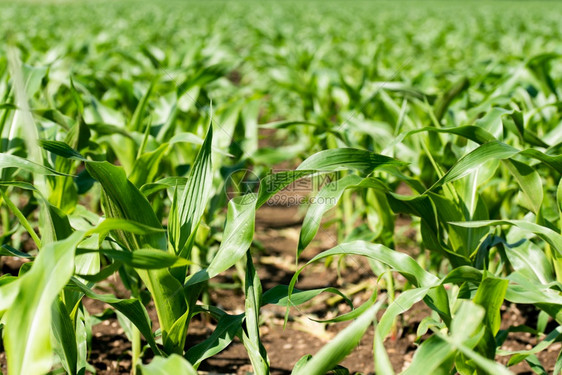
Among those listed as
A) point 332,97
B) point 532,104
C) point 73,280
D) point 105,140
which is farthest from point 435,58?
point 73,280

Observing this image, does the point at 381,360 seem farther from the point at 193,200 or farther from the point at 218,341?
the point at 193,200

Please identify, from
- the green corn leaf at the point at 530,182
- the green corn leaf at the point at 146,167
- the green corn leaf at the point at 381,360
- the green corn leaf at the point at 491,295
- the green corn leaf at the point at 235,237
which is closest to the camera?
the green corn leaf at the point at 381,360

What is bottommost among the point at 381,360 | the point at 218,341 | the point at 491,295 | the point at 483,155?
the point at 218,341

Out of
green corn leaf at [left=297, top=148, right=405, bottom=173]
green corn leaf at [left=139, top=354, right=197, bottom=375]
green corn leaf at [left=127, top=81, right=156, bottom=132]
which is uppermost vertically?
green corn leaf at [left=297, top=148, right=405, bottom=173]

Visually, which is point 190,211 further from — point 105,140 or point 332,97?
point 332,97

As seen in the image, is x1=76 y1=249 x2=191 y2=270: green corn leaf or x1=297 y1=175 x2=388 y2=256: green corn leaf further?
x1=297 y1=175 x2=388 y2=256: green corn leaf

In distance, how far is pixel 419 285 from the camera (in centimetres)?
138

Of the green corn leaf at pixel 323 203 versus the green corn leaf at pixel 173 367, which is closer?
the green corn leaf at pixel 173 367

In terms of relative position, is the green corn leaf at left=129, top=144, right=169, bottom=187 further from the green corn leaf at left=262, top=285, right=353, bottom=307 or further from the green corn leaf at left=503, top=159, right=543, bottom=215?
the green corn leaf at left=503, top=159, right=543, bottom=215

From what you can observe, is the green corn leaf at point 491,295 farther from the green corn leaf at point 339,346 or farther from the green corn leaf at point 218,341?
the green corn leaf at point 218,341

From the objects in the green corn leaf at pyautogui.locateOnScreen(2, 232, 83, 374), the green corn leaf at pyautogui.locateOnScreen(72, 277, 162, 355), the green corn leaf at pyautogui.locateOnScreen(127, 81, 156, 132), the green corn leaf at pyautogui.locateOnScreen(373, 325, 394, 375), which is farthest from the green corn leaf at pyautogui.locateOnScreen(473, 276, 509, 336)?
the green corn leaf at pyautogui.locateOnScreen(127, 81, 156, 132)

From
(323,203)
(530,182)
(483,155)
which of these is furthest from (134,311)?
(530,182)

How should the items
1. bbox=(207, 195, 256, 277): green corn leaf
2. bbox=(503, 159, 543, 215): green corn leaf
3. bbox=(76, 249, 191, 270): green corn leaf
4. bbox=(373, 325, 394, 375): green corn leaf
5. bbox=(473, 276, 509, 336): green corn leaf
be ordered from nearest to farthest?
bbox=(373, 325, 394, 375): green corn leaf
bbox=(76, 249, 191, 270): green corn leaf
bbox=(473, 276, 509, 336): green corn leaf
bbox=(207, 195, 256, 277): green corn leaf
bbox=(503, 159, 543, 215): green corn leaf

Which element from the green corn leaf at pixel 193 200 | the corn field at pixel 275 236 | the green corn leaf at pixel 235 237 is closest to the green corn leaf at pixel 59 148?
the corn field at pixel 275 236
